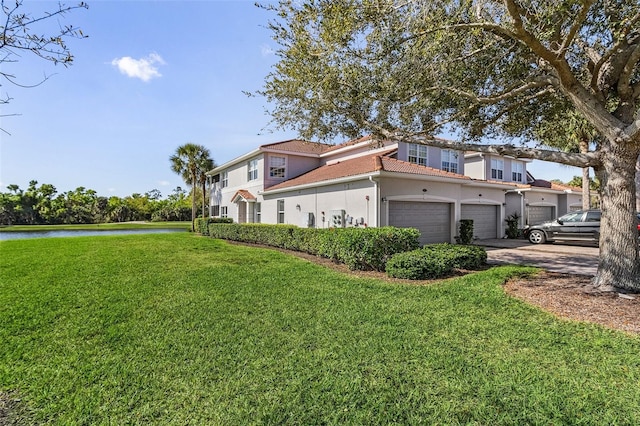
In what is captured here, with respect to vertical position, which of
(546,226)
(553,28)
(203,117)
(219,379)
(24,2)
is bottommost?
(219,379)

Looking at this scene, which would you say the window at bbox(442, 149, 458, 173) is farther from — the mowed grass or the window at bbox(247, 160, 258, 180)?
the mowed grass

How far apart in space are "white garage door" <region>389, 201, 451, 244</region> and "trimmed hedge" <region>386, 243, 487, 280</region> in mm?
4424

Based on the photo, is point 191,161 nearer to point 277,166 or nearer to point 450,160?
point 277,166

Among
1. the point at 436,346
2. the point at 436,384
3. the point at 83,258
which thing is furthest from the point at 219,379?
the point at 83,258

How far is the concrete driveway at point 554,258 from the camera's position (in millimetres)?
9820

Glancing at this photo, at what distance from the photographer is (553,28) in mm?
5582

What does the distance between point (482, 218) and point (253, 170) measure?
15595 mm

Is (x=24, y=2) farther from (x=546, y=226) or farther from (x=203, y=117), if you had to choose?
(x=546, y=226)

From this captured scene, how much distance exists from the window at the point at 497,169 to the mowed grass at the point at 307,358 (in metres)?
17.4

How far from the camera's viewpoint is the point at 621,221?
643cm

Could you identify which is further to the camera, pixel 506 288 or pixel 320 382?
pixel 506 288

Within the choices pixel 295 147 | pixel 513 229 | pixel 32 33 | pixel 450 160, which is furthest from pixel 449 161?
pixel 32 33

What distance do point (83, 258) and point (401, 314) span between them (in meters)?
12.0

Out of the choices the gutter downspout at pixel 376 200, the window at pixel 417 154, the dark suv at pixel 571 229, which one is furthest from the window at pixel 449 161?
the gutter downspout at pixel 376 200
